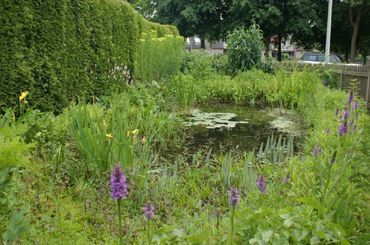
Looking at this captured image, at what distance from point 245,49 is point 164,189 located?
9.93 m

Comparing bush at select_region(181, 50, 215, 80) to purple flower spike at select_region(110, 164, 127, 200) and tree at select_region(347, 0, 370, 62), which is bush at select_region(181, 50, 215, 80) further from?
tree at select_region(347, 0, 370, 62)

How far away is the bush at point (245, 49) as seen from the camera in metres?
12.9

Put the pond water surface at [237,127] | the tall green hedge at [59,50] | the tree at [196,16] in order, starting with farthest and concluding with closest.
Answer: the tree at [196,16] → the pond water surface at [237,127] → the tall green hedge at [59,50]

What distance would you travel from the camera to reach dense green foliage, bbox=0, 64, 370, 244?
204 centimetres

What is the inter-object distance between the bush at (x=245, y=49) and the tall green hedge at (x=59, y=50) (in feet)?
17.6

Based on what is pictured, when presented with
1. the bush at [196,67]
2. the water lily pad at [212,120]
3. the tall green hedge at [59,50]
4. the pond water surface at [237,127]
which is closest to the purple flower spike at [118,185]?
the tall green hedge at [59,50]

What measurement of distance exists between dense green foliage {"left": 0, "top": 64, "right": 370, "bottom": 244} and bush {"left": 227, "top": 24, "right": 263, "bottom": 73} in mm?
7432

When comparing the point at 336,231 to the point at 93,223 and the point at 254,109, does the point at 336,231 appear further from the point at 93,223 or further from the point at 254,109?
the point at 254,109

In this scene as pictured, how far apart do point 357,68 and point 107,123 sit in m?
7.83

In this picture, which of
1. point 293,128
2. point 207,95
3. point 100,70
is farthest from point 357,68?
point 100,70

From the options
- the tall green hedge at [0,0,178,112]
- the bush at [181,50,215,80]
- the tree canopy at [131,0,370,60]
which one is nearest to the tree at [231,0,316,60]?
the tree canopy at [131,0,370,60]

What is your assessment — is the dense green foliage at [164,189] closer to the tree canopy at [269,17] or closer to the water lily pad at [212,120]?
the water lily pad at [212,120]

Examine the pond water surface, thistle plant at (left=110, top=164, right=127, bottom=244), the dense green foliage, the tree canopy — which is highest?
the tree canopy

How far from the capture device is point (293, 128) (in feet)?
22.8
